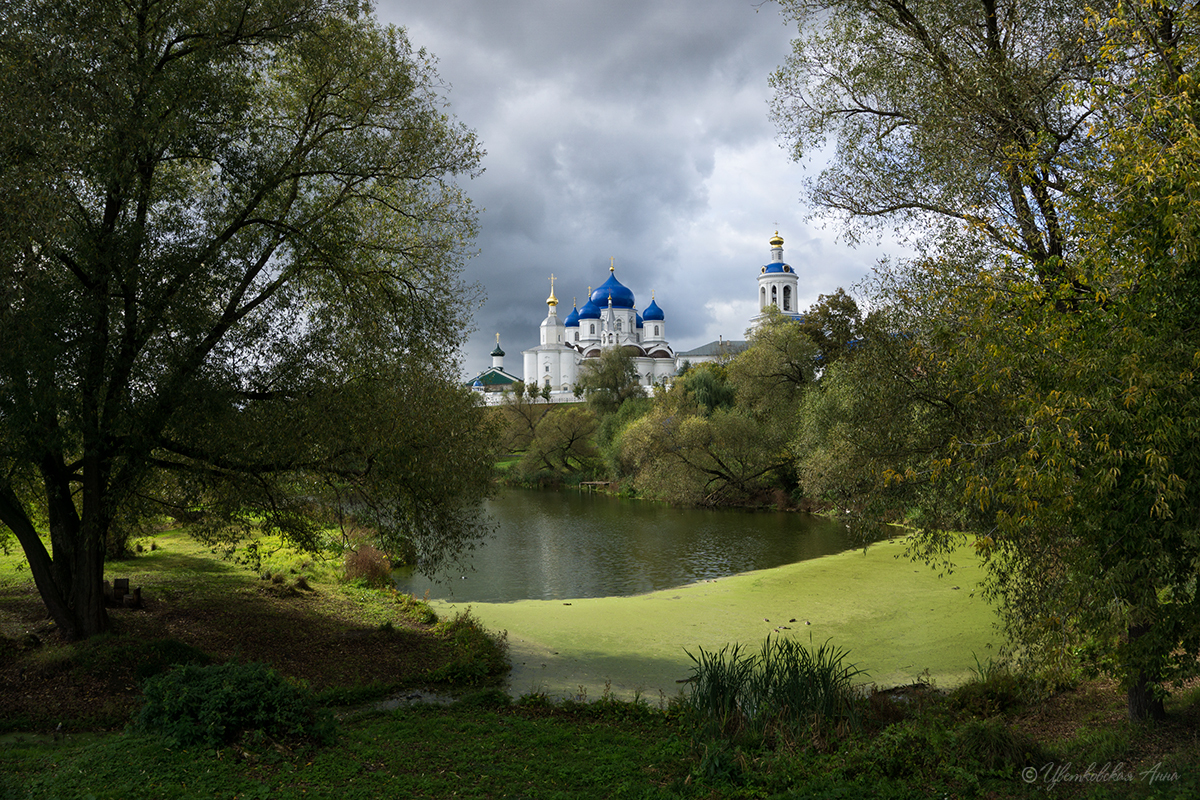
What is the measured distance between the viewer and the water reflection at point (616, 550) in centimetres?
1554

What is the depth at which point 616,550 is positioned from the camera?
2025cm

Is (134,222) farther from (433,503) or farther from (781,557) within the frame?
(781,557)

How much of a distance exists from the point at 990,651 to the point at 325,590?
33.2 feet

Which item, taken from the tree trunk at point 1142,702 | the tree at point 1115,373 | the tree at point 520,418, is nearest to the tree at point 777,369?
the tree at point 520,418

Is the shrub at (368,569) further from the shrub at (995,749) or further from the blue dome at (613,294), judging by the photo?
the blue dome at (613,294)

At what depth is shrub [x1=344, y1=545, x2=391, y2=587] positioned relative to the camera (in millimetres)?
13820

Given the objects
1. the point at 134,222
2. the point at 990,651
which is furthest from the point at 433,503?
the point at 990,651

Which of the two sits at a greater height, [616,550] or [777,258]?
[777,258]

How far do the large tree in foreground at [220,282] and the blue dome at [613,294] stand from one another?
2777 inches

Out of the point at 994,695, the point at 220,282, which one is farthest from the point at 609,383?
the point at 994,695

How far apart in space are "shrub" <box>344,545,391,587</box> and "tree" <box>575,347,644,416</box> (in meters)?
28.3

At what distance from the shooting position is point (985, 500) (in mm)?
4137

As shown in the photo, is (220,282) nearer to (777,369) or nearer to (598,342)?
(777,369)

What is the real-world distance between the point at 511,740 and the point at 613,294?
7557cm
